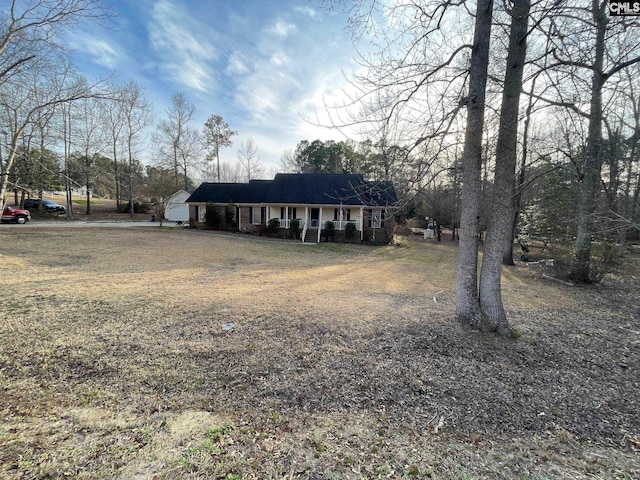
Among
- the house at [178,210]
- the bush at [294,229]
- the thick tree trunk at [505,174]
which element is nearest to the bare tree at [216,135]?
the house at [178,210]

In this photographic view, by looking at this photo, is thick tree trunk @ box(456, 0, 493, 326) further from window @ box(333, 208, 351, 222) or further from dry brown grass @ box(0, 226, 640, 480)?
window @ box(333, 208, 351, 222)

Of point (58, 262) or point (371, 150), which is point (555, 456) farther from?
point (58, 262)

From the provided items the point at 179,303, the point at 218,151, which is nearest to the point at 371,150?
the point at 179,303

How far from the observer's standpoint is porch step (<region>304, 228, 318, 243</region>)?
64.9 ft

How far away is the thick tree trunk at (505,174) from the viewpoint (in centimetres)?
389

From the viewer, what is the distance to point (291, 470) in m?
1.88

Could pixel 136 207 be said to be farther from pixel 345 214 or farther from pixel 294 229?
pixel 345 214

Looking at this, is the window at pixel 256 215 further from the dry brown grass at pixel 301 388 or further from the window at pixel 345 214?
the dry brown grass at pixel 301 388

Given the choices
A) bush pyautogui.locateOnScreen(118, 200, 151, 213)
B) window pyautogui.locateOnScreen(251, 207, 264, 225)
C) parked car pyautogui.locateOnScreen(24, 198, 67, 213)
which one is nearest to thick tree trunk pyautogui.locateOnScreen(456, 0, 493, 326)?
window pyautogui.locateOnScreen(251, 207, 264, 225)

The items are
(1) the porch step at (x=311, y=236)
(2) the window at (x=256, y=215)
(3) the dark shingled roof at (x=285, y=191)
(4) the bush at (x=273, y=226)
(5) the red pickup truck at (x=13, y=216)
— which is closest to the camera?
(1) the porch step at (x=311, y=236)

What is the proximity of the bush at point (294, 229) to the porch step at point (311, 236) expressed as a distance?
764mm

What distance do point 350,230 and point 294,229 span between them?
414cm

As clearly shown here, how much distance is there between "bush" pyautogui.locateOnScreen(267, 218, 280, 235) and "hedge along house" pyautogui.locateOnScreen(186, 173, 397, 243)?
277 millimetres

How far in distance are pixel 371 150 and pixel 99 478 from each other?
4.83 metres
